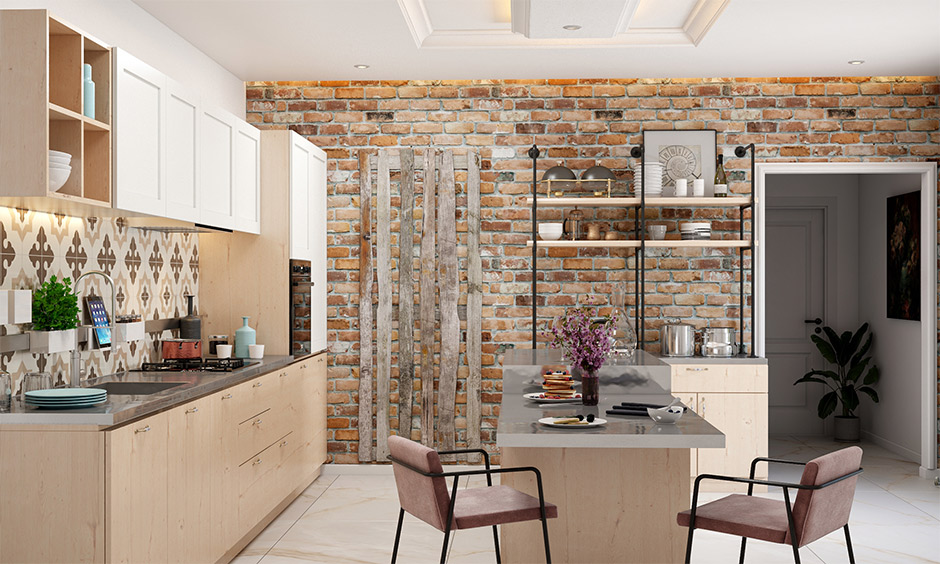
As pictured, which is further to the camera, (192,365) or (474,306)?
(474,306)

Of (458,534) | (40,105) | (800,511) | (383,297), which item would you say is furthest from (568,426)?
(383,297)

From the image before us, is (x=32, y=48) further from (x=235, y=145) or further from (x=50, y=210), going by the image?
(x=235, y=145)

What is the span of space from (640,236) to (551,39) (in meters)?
1.53

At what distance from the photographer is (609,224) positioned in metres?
5.91

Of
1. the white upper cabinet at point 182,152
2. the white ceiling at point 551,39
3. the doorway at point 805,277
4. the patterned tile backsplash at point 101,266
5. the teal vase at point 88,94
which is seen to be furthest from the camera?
the doorway at point 805,277

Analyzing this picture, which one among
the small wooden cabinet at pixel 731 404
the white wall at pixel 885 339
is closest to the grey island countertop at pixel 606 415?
the small wooden cabinet at pixel 731 404

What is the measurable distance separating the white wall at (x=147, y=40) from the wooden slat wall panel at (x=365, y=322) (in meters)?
1.06

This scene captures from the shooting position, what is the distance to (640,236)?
584 centimetres

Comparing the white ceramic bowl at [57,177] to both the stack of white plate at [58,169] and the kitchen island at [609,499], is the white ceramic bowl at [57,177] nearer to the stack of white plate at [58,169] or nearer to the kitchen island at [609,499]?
the stack of white plate at [58,169]

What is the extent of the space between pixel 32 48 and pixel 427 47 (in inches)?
105

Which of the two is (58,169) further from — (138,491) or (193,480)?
(193,480)

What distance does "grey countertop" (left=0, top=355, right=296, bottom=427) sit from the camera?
111 inches

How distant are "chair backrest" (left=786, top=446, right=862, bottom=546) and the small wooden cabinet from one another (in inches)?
96.7

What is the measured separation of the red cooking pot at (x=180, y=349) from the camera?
457 cm
